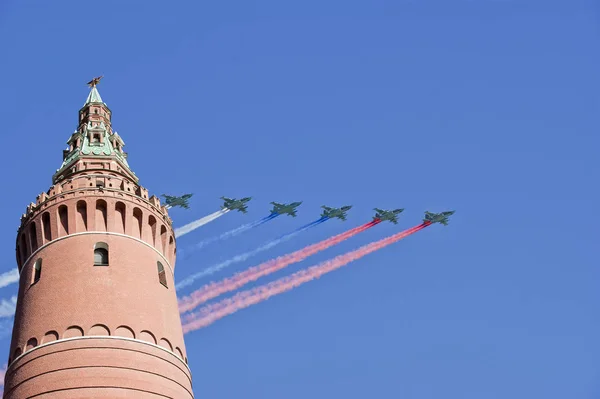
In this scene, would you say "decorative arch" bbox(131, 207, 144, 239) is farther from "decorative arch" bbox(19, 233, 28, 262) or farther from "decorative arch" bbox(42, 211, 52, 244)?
"decorative arch" bbox(19, 233, 28, 262)

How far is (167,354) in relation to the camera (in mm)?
46812

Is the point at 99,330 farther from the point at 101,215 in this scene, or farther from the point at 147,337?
the point at 101,215

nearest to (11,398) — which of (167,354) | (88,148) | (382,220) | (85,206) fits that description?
(167,354)

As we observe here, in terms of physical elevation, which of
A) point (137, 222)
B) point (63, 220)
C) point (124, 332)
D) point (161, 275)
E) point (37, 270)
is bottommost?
point (124, 332)

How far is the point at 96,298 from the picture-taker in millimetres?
46406

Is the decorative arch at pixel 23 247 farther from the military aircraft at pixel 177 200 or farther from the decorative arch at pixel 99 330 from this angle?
the military aircraft at pixel 177 200

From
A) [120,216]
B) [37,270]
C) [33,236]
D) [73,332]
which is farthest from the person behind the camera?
[33,236]

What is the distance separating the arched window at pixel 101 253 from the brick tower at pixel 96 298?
5cm

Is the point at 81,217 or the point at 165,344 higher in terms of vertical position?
the point at 81,217

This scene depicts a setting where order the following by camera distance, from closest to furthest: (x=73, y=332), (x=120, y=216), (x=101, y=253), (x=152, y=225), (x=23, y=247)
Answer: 1. (x=73, y=332)
2. (x=101, y=253)
3. (x=120, y=216)
4. (x=23, y=247)
5. (x=152, y=225)

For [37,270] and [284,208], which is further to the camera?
[284,208]

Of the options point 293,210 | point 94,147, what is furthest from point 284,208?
point 94,147

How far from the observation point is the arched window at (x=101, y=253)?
160 feet

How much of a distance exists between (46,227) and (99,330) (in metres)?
8.40
